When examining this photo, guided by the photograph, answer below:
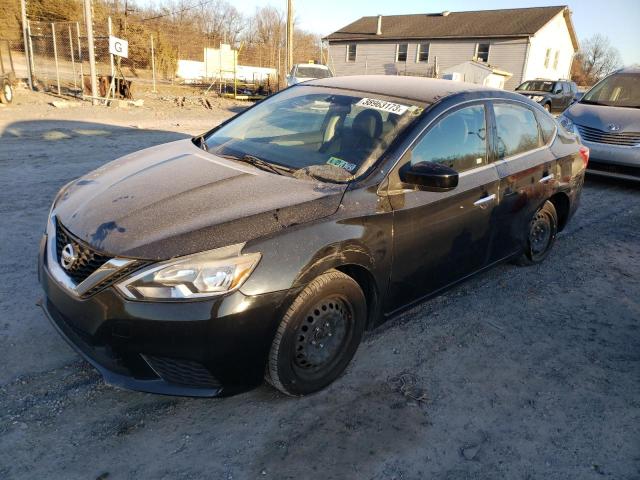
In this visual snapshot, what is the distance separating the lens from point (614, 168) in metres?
8.14

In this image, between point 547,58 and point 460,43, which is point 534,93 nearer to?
point 460,43

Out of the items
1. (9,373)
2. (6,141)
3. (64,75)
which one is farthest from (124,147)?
(64,75)

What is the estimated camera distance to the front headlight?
7.39 ft

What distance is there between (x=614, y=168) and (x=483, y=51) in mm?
31188

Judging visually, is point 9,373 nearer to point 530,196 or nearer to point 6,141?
point 530,196

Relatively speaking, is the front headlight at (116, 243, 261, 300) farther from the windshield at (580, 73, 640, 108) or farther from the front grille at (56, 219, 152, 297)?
the windshield at (580, 73, 640, 108)

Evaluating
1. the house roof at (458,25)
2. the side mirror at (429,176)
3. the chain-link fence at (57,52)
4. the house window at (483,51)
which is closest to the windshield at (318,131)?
the side mirror at (429,176)

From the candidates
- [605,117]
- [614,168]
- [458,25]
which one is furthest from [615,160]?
[458,25]

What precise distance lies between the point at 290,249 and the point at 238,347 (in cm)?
54

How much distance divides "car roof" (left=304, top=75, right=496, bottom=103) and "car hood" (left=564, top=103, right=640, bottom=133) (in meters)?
5.15

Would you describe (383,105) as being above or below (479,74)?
below

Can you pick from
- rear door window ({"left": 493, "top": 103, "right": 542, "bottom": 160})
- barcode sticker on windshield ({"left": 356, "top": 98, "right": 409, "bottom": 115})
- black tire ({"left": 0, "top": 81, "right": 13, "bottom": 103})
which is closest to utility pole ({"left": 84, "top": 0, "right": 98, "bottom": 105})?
black tire ({"left": 0, "top": 81, "right": 13, "bottom": 103})

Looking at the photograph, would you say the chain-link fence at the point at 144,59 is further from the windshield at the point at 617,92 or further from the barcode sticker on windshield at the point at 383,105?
the barcode sticker on windshield at the point at 383,105

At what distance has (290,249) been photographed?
97.3 inches
